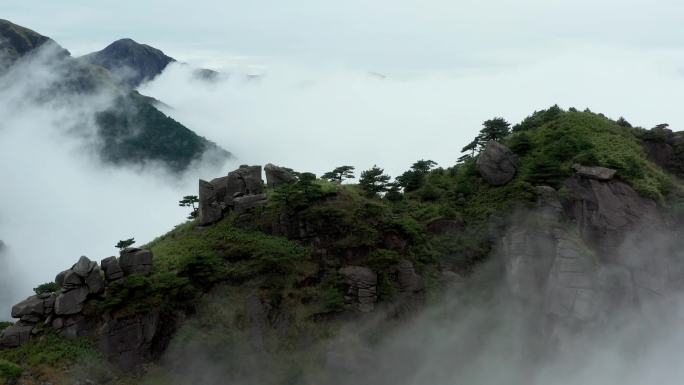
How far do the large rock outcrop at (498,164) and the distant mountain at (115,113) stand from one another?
11538cm

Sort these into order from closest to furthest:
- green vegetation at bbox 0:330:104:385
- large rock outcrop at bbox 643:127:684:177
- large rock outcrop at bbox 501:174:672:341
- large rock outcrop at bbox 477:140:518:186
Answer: green vegetation at bbox 0:330:104:385 → large rock outcrop at bbox 501:174:672:341 → large rock outcrop at bbox 477:140:518:186 → large rock outcrop at bbox 643:127:684:177

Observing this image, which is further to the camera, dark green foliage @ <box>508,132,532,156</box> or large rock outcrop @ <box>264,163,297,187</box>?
dark green foliage @ <box>508,132,532,156</box>

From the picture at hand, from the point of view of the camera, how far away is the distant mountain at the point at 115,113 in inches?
5369

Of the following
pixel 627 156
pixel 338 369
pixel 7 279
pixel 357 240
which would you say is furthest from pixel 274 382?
pixel 7 279

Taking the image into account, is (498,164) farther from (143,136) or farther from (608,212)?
Result: (143,136)

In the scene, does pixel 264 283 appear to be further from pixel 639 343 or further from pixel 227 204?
pixel 639 343

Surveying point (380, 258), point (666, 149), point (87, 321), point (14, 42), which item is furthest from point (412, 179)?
point (14, 42)

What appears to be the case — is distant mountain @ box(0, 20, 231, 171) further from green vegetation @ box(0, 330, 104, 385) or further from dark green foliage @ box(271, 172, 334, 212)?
green vegetation @ box(0, 330, 104, 385)

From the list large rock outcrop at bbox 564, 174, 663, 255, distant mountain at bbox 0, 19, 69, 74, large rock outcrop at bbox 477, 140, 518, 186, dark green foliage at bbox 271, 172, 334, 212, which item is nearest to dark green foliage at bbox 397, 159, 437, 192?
large rock outcrop at bbox 477, 140, 518, 186

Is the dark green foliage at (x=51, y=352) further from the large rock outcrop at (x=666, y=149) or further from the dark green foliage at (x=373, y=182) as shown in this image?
the large rock outcrop at (x=666, y=149)

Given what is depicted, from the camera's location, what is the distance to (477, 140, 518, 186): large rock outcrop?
43000mm

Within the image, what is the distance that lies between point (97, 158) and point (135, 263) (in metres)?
135

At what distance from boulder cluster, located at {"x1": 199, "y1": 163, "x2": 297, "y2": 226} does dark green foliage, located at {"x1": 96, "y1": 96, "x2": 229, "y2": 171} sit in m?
106

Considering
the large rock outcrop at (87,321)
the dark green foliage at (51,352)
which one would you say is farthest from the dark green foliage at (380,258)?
the dark green foliage at (51,352)
